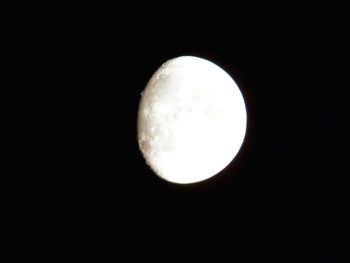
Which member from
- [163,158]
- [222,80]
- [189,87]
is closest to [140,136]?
[163,158]

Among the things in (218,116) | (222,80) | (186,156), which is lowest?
(186,156)

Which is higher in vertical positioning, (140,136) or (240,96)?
(240,96)

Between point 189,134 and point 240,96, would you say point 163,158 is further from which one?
point 240,96

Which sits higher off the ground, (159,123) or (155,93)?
(155,93)

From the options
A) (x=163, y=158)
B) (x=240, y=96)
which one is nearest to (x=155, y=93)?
(x=163, y=158)

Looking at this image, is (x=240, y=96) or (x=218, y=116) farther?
(x=240, y=96)

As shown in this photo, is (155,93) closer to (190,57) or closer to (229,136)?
(190,57)
